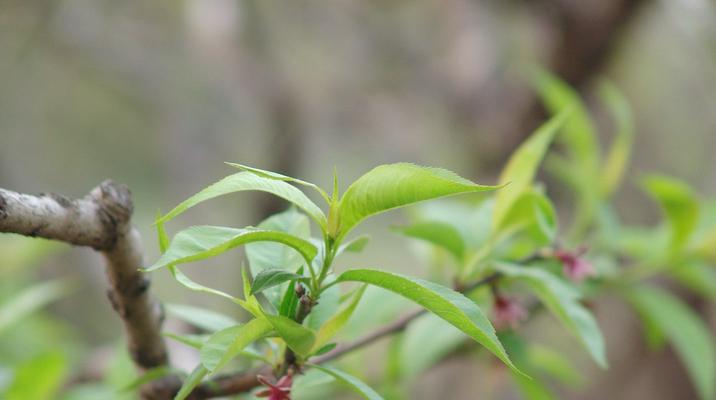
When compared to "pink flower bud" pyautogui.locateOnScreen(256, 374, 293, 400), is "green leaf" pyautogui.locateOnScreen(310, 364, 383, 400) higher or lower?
higher

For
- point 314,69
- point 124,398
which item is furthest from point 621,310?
point 314,69

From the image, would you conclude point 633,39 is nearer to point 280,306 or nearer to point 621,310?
point 621,310

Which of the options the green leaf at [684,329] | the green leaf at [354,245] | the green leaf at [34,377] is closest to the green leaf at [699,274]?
the green leaf at [684,329]

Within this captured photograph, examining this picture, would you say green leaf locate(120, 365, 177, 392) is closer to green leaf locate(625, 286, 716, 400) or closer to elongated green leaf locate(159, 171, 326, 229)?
elongated green leaf locate(159, 171, 326, 229)

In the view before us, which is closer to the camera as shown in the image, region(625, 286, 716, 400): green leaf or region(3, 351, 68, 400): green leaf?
region(3, 351, 68, 400): green leaf

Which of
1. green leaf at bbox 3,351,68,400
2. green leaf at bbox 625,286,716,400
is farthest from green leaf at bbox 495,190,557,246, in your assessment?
green leaf at bbox 3,351,68,400

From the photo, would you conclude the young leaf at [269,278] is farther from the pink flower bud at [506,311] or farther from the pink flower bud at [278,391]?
the pink flower bud at [506,311]
